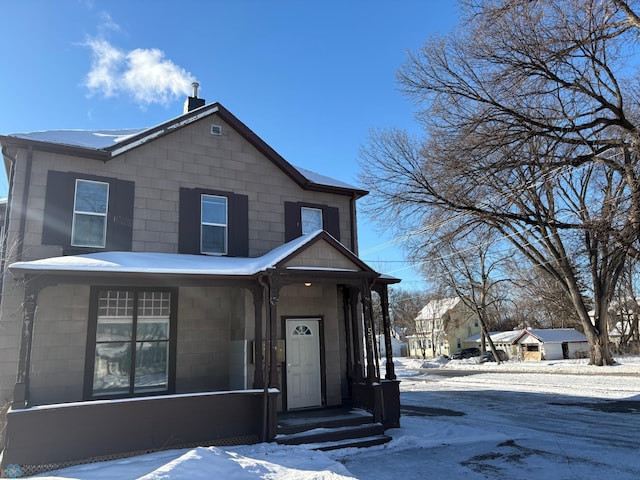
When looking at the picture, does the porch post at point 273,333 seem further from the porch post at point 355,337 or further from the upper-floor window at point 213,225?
the porch post at point 355,337

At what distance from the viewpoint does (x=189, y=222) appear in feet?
37.4

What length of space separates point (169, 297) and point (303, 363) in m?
3.71

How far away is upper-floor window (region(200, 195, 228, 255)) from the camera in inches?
460

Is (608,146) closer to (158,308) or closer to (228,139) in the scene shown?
(228,139)

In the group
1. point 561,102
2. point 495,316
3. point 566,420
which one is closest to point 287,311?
point 566,420

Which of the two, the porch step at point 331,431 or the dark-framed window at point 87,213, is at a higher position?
the dark-framed window at point 87,213

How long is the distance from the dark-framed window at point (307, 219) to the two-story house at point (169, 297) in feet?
0.14

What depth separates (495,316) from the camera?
6494cm

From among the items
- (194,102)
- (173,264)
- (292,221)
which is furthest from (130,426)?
(194,102)

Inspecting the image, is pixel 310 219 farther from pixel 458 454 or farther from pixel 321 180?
pixel 458 454

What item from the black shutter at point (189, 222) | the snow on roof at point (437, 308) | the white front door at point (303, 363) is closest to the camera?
the black shutter at point (189, 222)

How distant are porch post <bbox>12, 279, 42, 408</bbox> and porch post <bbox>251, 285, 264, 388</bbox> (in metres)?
4.12

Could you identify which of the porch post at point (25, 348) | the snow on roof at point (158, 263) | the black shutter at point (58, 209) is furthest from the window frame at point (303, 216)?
the porch post at point (25, 348)

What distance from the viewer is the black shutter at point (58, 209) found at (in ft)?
32.3
